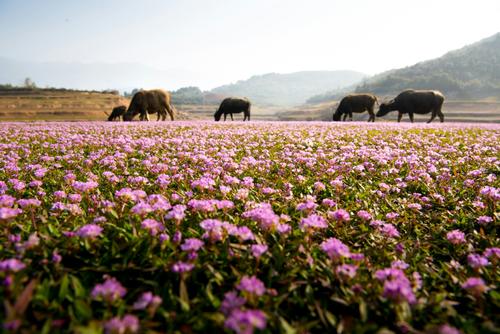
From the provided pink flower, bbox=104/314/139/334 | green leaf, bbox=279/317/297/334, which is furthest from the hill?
green leaf, bbox=279/317/297/334

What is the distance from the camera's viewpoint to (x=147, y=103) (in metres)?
28.7

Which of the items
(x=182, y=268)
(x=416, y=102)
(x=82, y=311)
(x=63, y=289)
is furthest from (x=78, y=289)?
(x=416, y=102)

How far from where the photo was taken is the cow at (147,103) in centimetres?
2770

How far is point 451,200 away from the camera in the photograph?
4430 millimetres

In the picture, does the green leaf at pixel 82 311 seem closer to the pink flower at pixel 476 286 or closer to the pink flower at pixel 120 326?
the pink flower at pixel 120 326

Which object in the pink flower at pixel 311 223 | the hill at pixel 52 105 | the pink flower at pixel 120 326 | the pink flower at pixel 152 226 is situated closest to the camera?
the pink flower at pixel 120 326

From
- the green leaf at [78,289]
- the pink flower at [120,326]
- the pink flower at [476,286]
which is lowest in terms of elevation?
the pink flower at [476,286]

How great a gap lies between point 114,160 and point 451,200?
243 inches

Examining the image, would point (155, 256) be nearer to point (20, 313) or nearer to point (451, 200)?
point (20, 313)

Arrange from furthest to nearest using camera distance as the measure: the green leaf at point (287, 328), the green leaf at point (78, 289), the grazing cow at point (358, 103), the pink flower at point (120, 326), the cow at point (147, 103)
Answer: the grazing cow at point (358, 103), the cow at point (147, 103), the green leaf at point (78, 289), the green leaf at point (287, 328), the pink flower at point (120, 326)

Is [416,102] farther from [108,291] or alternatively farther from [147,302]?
[108,291]

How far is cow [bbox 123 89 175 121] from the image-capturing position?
27.7m

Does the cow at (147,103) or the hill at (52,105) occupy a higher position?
the hill at (52,105)

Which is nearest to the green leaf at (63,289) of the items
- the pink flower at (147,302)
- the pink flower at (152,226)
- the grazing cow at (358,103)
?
the pink flower at (147,302)
